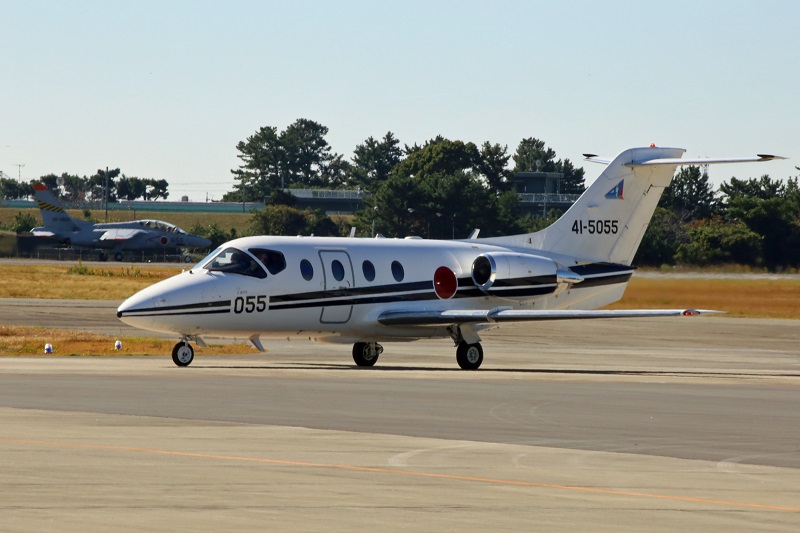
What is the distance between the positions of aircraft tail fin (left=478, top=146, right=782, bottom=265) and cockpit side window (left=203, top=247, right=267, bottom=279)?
790 cm

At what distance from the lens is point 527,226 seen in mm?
117625

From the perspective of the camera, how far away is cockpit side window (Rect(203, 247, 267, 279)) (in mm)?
28902

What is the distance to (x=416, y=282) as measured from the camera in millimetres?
31906

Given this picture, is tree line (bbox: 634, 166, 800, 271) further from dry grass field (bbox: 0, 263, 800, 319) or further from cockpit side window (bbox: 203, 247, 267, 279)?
cockpit side window (bbox: 203, 247, 267, 279)

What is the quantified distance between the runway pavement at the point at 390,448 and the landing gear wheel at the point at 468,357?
1.73 meters

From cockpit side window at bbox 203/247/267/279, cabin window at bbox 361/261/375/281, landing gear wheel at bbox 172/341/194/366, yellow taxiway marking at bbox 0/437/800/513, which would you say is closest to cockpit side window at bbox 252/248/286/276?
cockpit side window at bbox 203/247/267/279

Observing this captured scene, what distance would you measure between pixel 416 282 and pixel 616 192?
649cm

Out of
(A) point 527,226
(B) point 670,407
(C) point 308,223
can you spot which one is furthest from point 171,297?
(C) point 308,223

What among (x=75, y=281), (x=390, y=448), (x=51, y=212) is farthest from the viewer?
(x=51, y=212)

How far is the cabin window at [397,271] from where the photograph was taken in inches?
1243

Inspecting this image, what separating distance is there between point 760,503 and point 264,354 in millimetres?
24356

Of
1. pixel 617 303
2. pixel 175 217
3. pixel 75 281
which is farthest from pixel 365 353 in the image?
pixel 175 217

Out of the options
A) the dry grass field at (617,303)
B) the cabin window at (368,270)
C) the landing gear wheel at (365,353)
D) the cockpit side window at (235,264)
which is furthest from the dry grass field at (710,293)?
the cockpit side window at (235,264)

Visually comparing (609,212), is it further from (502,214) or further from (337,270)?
(502,214)
